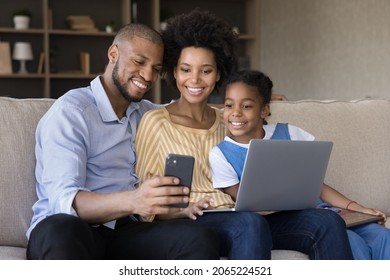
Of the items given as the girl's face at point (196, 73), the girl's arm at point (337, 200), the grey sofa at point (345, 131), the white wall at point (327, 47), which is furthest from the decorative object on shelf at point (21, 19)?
the girl's arm at point (337, 200)

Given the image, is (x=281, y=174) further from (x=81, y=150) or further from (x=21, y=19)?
(x=21, y=19)

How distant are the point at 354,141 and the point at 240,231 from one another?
86cm

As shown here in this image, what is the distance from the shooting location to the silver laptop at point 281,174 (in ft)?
5.82

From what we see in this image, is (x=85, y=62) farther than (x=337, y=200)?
Yes

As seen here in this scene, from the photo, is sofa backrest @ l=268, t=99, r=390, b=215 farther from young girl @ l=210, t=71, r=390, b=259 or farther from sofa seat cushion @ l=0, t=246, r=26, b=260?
sofa seat cushion @ l=0, t=246, r=26, b=260

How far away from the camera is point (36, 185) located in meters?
2.03

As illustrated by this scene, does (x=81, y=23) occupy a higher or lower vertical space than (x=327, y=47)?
higher

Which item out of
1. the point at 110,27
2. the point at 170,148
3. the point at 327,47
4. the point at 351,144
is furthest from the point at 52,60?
the point at 170,148

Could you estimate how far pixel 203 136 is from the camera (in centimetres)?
209

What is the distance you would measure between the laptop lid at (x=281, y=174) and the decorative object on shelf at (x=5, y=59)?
12.9ft

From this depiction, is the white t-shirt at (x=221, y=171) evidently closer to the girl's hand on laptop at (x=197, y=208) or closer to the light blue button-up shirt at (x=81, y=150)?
the girl's hand on laptop at (x=197, y=208)

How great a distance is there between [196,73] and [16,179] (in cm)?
67

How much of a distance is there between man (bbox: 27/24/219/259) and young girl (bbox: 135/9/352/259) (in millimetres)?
77
